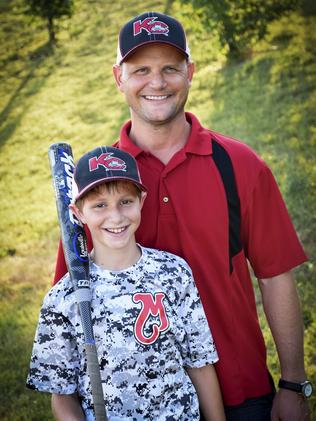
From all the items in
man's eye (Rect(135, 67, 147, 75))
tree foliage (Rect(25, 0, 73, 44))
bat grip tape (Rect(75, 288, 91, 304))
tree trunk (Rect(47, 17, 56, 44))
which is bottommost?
bat grip tape (Rect(75, 288, 91, 304))

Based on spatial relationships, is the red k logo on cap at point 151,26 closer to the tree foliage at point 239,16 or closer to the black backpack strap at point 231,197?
the black backpack strap at point 231,197

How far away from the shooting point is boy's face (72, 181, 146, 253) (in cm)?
254

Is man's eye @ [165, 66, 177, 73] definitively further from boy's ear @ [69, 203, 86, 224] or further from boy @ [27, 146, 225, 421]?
boy's ear @ [69, 203, 86, 224]

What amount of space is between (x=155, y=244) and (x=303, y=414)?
1205mm

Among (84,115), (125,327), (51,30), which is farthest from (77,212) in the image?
(51,30)

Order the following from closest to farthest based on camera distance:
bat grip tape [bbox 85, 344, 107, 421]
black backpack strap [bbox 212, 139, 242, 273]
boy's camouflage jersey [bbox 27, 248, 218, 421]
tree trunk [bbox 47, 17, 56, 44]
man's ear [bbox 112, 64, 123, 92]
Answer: bat grip tape [bbox 85, 344, 107, 421]
boy's camouflage jersey [bbox 27, 248, 218, 421]
black backpack strap [bbox 212, 139, 242, 273]
man's ear [bbox 112, 64, 123, 92]
tree trunk [bbox 47, 17, 56, 44]

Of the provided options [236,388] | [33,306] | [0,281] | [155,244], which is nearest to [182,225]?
[155,244]

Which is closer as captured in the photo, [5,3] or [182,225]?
[182,225]

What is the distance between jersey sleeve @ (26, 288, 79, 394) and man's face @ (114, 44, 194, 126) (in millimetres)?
1152

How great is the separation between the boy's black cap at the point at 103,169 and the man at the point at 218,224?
309 mm

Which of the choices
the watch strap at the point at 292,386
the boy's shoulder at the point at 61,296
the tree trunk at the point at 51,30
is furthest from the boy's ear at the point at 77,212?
the tree trunk at the point at 51,30

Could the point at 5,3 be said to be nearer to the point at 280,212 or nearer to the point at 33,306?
the point at 33,306

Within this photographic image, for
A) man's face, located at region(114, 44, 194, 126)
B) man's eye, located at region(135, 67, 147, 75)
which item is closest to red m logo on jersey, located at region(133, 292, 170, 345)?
man's face, located at region(114, 44, 194, 126)

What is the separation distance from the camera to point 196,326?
2.59 metres
